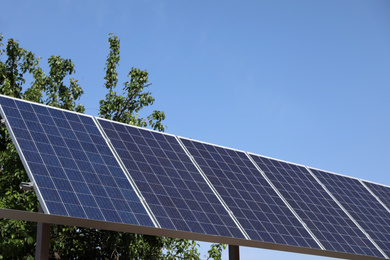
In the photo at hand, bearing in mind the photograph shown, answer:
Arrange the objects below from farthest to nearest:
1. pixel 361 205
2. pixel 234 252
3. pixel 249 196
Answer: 1. pixel 361 205
2. pixel 249 196
3. pixel 234 252

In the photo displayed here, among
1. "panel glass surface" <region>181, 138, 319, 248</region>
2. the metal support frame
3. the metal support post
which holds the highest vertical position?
"panel glass surface" <region>181, 138, 319, 248</region>

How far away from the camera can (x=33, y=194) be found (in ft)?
68.9

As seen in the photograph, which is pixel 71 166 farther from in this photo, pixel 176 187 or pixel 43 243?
pixel 176 187

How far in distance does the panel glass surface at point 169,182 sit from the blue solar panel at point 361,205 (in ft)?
19.3

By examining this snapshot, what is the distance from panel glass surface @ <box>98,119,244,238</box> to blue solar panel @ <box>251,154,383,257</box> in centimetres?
314

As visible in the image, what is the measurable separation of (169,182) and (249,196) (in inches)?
104

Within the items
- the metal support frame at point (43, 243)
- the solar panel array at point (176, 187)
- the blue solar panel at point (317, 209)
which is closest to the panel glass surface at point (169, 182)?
the solar panel array at point (176, 187)

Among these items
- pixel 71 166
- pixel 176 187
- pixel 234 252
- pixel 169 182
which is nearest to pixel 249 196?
pixel 234 252

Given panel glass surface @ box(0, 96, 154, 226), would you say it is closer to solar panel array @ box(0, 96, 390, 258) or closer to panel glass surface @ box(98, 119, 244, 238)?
solar panel array @ box(0, 96, 390, 258)

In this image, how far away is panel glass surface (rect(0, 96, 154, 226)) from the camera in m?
11.3

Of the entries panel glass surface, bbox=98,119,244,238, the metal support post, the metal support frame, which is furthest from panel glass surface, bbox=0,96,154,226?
the metal support post

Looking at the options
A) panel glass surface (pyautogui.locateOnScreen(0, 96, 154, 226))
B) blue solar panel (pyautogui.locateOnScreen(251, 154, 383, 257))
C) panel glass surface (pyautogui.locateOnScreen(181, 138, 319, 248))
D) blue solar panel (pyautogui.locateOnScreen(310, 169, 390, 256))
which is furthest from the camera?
blue solar panel (pyautogui.locateOnScreen(310, 169, 390, 256))

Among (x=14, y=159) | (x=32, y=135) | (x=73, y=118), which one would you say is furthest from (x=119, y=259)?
(x=32, y=135)

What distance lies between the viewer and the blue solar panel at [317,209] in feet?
51.3
